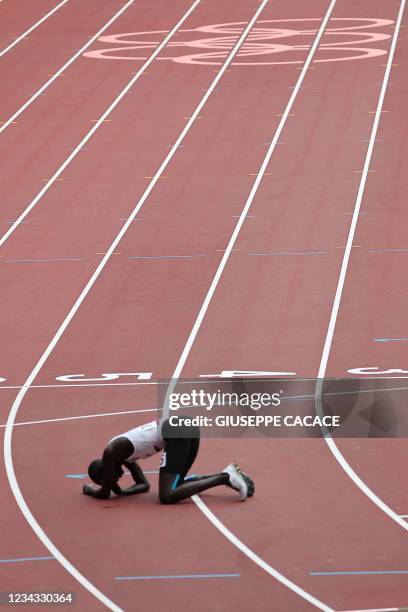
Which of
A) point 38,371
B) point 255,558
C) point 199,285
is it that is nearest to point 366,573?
point 255,558

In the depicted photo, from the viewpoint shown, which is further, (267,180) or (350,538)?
(267,180)

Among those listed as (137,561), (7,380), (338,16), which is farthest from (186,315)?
(338,16)

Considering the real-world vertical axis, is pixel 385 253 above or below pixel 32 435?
below

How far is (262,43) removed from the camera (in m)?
26.1

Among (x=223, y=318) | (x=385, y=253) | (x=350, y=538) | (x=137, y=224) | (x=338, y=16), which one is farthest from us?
(x=338, y=16)

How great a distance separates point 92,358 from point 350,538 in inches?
218

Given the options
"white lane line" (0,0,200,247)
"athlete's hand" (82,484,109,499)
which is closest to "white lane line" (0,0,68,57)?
"white lane line" (0,0,200,247)

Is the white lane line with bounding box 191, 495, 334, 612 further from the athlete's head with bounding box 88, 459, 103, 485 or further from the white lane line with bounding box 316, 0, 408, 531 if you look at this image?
the white lane line with bounding box 316, 0, 408, 531

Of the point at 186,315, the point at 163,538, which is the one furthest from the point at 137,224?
the point at 163,538

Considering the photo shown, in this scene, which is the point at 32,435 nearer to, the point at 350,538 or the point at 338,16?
the point at 350,538

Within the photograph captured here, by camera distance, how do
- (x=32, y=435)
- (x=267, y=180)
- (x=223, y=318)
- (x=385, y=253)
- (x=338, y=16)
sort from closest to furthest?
(x=32, y=435) < (x=223, y=318) < (x=385, y=253) < (x=267, y=180) < (x=338, y=16)

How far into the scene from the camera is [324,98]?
75.2ft

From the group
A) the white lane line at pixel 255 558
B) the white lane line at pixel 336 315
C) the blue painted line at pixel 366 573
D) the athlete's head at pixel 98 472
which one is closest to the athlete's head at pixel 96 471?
the athlete's head at pixel 98 472

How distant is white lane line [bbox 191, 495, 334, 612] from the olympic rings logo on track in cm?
1701
